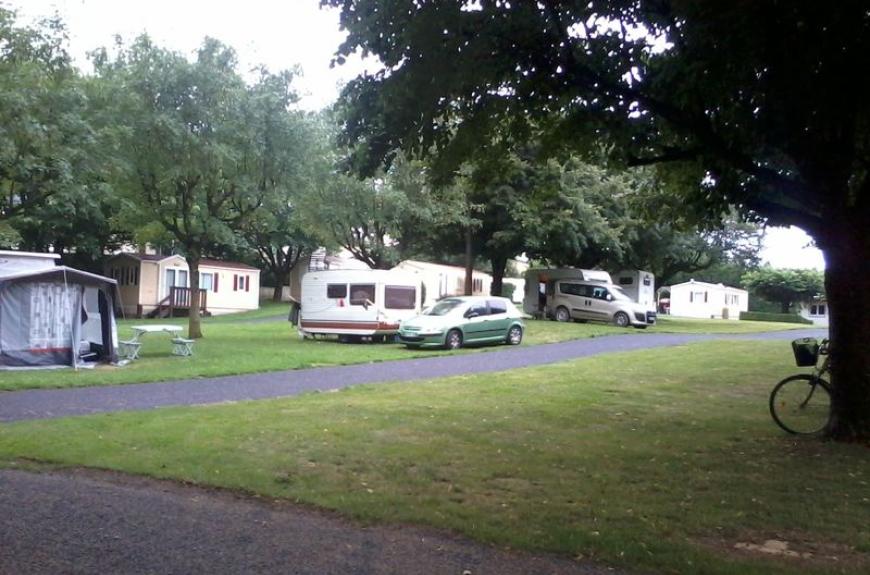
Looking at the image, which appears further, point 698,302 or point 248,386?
point 698,302

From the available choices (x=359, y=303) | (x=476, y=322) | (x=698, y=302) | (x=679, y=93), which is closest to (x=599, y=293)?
(x=476, y=322)

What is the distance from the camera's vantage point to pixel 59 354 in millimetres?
16781

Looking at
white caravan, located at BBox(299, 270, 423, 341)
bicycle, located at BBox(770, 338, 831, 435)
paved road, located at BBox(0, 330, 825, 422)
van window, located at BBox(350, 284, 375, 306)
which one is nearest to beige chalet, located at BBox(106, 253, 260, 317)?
white caravan, located at BBox(299, 270, 423, 341)

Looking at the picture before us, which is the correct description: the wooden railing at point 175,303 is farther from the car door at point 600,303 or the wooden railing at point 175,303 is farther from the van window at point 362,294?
the car door at point 600,303

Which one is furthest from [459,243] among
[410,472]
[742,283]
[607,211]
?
[742,283]

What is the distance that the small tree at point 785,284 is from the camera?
62.4m

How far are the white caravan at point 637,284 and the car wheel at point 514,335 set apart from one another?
1639cm

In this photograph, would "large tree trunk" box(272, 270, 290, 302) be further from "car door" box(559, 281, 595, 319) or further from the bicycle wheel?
the bicycle wheel

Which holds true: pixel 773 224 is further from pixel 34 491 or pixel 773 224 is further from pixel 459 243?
pixel 459 243

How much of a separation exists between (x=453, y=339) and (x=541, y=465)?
15.3m

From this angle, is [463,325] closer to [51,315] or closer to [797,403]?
[51,315]

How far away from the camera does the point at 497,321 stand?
77.2 ft

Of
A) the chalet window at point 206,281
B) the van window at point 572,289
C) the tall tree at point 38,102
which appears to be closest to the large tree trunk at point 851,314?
the tall tree at point 38,102

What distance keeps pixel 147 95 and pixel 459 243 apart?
18202mm
